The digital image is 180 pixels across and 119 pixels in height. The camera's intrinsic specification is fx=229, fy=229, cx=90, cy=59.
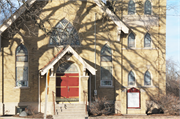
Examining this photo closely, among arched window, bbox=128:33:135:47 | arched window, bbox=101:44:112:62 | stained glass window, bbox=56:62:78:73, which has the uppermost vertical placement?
arched window, bbox=128:33:135:47

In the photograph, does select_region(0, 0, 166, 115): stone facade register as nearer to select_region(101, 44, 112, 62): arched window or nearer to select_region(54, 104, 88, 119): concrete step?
select_region(101, 44, 112, 62): arched window

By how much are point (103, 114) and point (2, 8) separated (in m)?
9.64

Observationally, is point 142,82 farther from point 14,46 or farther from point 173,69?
point 173,69

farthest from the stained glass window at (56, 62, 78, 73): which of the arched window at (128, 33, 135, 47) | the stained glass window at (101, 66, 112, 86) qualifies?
the arched window at (128, 33, 135, 47)

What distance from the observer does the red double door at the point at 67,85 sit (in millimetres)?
16891

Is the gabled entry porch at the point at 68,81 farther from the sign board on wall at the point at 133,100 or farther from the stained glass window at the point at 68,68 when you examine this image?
the sign board on wall at the point at 133,100

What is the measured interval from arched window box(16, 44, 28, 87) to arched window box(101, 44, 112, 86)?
594cm

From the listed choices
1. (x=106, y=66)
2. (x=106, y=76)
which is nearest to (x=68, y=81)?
(x=106, y=76)

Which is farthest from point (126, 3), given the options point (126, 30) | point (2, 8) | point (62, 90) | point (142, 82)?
point (2, 8)

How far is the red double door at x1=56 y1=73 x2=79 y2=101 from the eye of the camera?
16.9m

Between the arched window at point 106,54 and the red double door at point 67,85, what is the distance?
2.72 m

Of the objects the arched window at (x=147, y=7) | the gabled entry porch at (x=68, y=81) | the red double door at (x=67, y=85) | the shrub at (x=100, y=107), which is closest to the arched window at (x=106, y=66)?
the shrub at (x=100, y=107)

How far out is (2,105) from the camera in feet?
55.7

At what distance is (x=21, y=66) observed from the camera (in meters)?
17.6
